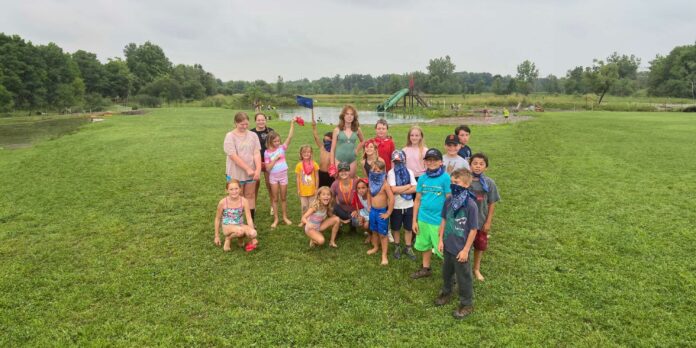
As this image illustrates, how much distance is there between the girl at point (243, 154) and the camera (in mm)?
5434

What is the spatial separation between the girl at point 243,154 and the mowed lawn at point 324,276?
3.27 feet

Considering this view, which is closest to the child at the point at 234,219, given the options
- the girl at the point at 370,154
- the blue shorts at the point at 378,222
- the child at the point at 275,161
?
the child at the point at 275,161

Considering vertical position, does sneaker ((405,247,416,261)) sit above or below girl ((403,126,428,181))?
below

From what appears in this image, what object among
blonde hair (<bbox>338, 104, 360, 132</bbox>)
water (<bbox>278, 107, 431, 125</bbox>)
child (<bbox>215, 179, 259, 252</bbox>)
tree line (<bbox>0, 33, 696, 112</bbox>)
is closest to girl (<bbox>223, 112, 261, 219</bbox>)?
child (<bbox>215, 179, 259, 252</bbox>)

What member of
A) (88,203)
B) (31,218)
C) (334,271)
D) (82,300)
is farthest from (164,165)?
(334,271)

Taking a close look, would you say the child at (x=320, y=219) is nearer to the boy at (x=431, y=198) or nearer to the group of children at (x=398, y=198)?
the group of children at (x=398, y=198)

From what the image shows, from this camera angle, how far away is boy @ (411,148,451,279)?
13.5 ft

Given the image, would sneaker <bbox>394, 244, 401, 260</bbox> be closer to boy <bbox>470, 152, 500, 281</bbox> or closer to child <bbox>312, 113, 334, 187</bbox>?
boy <bbox>470, 152, 500, 281</bbox>

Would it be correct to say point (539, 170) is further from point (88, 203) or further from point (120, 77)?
point (120, 77)

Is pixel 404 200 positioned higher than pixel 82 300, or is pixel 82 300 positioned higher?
pixel 404 200

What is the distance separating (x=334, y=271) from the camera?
4594mm

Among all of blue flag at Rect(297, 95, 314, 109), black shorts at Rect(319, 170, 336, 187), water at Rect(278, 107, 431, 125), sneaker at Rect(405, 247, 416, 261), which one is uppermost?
water at Rect(278, 107, 431, 125)

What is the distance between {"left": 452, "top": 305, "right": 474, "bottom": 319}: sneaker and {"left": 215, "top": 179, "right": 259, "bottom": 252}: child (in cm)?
292

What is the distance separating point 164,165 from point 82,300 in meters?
7.63
